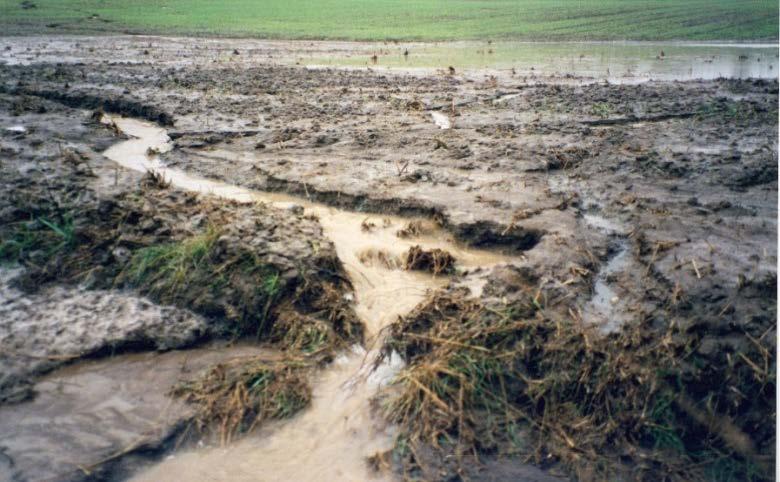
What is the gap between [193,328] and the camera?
3.71 metres

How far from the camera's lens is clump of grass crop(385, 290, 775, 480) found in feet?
9.64

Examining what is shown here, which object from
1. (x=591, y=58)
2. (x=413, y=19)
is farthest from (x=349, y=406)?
(x=413, y=19)

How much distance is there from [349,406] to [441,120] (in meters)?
5.76

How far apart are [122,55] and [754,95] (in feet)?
43.3

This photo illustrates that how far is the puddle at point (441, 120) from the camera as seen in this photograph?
26.8 ft

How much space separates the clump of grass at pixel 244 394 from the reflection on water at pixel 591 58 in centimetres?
1100

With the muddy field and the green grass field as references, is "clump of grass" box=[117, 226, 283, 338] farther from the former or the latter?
the green grass field

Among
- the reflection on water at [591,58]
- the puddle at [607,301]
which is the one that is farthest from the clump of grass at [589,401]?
the reflection on water at [591,58]

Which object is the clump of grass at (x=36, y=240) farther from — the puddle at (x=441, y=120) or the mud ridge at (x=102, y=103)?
the puddle at (x=441, y=120)

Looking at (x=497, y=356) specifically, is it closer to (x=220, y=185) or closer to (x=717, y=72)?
(x=220, y=185)

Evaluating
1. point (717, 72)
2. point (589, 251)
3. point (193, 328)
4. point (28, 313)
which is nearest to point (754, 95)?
point (717, 72)

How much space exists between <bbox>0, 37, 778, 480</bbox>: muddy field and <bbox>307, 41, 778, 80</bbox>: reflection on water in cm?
730

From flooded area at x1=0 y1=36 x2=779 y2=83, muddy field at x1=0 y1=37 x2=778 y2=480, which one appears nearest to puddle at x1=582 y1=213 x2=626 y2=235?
muddy field at x1=0 y1=37 x2=778 y2=480

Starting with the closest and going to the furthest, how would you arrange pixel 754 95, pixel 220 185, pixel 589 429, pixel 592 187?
pixel 589 429
pixel 592 187
pixel 220 185
pixel 754 95
